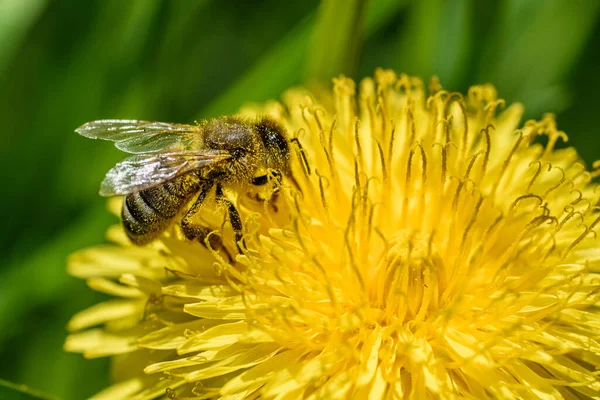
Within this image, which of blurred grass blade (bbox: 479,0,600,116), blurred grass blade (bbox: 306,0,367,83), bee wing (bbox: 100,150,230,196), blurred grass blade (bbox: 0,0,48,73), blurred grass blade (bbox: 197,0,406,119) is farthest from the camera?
blurred grass blade (bbox: 479,0,600,116)

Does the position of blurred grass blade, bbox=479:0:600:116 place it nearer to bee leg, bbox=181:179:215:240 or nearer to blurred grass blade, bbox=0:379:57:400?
bee leg, bbox=181:179:215:240

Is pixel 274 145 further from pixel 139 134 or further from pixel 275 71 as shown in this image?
pixel 275 71

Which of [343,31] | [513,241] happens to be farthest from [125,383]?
[343,31]

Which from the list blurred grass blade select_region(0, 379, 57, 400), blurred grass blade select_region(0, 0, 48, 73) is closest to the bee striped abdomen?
blurred grass blade select_region(0, 379, 57, 400)

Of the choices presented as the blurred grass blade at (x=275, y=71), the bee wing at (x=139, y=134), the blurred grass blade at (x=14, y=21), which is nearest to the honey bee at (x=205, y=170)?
the bee wing at (x=139, y=134)

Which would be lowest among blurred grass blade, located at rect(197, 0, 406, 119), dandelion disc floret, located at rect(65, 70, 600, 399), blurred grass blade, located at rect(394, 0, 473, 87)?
dandelion disc floret, located at rect(65, 70, 600, 399)

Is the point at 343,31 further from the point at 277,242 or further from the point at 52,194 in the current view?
the point at 52,194
